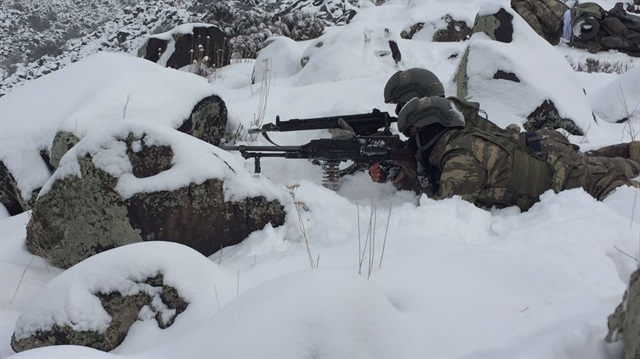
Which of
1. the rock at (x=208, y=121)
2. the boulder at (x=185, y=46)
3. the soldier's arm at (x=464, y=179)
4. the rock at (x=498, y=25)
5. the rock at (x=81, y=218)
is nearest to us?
the rock at (x=81, y=218)

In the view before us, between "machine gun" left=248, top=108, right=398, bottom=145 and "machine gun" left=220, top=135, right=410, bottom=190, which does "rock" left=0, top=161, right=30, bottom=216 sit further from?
"machine gun" left=248, top=108, right=398, bottom=145

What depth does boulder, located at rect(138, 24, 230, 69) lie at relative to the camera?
8695 millimetres

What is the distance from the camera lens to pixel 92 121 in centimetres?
379

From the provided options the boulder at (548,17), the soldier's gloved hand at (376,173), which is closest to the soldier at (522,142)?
the soldier's gloved hand at (376,173)

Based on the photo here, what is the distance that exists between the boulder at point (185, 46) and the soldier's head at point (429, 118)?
5599mm

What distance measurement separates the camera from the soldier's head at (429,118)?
11.4ft

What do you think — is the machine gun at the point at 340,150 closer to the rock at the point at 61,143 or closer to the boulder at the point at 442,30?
the rock at the point at 61,143

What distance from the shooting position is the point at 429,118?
3469 millimetres

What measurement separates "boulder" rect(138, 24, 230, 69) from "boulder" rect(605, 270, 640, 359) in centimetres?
789

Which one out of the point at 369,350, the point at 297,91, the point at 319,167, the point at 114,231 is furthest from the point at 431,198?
the point at 297,91

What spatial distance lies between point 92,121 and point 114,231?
1.24m

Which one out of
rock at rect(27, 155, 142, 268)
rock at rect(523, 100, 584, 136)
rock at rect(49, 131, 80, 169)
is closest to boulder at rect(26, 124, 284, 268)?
rock at rect(27, 155, 142, 268)

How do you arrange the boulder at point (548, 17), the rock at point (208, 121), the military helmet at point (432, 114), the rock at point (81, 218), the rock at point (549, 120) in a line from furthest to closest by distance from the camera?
the boulder at point (548, 17) → the rock at point (549, 120) → the rock at point (208, 121) → the military helmet at point (432, 114) → the rock at point (81, 218)

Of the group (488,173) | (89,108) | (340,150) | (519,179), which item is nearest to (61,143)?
(89,108)
